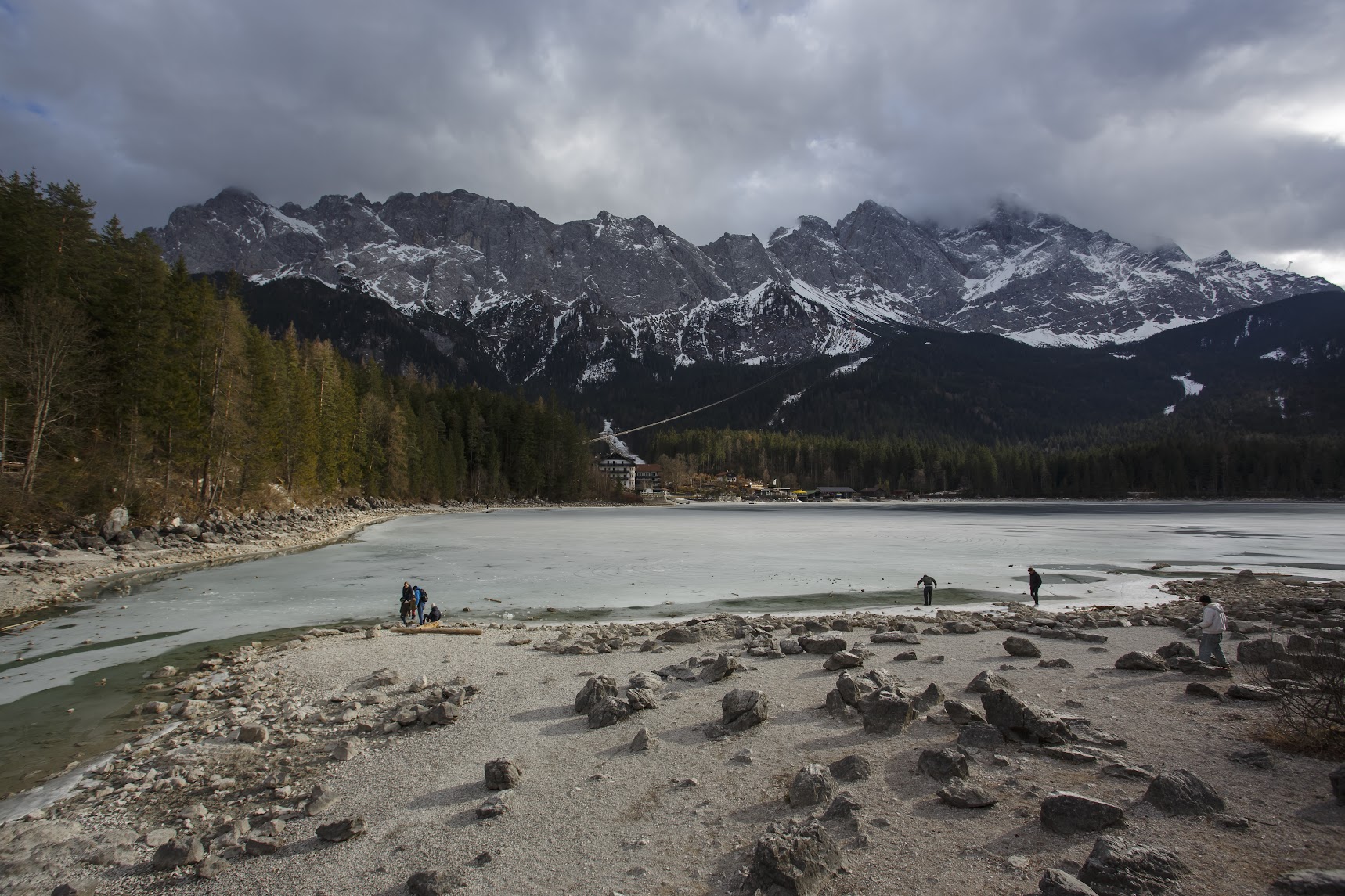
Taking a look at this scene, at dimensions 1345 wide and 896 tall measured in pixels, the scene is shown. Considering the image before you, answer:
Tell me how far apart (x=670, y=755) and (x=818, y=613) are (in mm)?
14511

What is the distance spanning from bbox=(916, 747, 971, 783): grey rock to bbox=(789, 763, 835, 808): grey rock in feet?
4.29

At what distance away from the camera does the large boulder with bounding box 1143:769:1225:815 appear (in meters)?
6.47

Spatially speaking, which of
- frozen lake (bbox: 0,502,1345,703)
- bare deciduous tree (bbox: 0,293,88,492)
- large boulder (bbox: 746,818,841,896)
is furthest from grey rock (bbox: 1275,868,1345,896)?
bare deciduous tree (bbox: 0,293,88,492)

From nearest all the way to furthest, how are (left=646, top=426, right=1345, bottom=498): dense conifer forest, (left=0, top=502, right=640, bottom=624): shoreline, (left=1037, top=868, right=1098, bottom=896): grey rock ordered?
(left=1037, top=868, right=1098, bottom=896): grey rock → (left=0, top=502, right=640, bottom=624): shoreline → (left=646, top=426, right=1345, bottom=498): dense conifer forest

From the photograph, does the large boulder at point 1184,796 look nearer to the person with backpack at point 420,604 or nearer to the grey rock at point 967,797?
the grey rock at point 967,797

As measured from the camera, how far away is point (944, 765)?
300 inches

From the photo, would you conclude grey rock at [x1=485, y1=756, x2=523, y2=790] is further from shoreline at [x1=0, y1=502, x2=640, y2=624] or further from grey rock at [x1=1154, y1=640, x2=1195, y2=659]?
shoreline at [x1=0, y1=502, x2=640, y2=624]

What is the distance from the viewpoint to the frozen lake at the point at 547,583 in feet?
42.2

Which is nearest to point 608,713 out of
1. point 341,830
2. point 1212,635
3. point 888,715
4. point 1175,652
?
point 341,830

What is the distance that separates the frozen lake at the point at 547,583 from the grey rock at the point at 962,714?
12375 mm

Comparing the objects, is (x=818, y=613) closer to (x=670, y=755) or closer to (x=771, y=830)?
(x=670, y=755)

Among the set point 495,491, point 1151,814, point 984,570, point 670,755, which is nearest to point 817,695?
point 670,755

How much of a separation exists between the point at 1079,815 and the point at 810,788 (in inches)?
105

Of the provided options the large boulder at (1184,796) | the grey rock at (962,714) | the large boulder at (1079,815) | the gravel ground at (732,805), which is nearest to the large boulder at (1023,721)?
the grey rock at (962,714)
